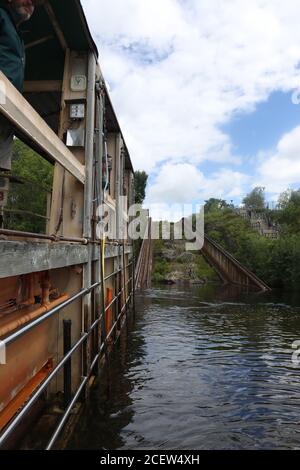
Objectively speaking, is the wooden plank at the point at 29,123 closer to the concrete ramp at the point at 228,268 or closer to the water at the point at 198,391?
A: the water at the point at 198,391

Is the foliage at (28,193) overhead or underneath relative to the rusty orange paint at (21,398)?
overhead

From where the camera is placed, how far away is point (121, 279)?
363 inches

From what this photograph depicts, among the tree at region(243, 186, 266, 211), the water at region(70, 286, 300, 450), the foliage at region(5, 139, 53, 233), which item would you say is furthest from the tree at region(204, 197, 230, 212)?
the water at region(70, 286, 300, 450)

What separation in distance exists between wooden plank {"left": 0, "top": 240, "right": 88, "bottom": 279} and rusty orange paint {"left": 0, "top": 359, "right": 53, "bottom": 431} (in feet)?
3.47

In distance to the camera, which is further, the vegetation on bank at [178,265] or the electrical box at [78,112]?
the vegetation on bank at [178,265]

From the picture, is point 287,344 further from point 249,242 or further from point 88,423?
point 249,242

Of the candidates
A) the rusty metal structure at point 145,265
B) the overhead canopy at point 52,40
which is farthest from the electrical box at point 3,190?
the rusty metal structure at point 145,265

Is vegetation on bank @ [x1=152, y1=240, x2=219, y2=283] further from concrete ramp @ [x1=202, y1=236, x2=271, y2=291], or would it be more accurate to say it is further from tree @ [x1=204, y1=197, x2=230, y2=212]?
tree @ [x1=204, y1=197, x2=230, y2=212]

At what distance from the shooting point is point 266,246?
21.5 m

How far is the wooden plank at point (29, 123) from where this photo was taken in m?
2.35

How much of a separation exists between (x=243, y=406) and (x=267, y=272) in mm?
16735

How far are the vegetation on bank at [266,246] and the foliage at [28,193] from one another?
38.3 ft

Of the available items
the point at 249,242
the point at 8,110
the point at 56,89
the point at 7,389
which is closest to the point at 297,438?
the point at 7,389

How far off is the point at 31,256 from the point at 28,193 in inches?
504
